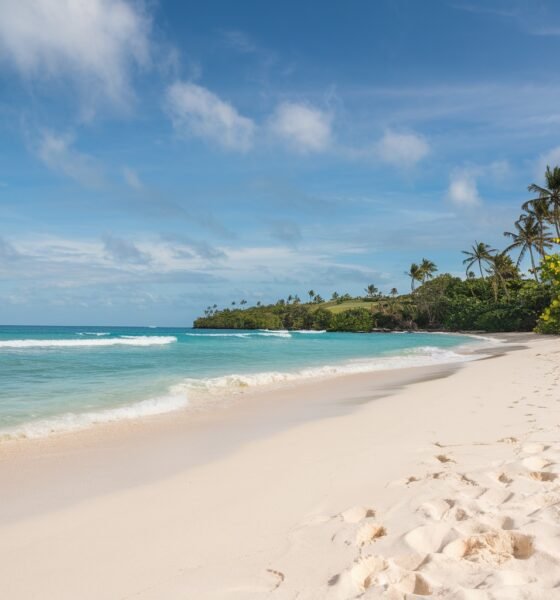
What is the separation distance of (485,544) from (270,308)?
130205 mm

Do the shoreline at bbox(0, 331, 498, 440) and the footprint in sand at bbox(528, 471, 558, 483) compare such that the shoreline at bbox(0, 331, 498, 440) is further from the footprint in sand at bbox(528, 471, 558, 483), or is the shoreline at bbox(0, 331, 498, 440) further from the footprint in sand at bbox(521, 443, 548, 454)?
the footprint in sand at bbox(528, 471, 558, 483)

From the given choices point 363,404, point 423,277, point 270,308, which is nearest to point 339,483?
point 363,404

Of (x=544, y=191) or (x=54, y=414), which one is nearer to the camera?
(x=54, y=414)

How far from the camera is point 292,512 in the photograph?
3951mm

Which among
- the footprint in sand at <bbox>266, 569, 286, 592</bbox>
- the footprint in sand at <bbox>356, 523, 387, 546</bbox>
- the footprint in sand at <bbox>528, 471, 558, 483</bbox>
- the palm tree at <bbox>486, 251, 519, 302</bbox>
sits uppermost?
the palm tree at <bbox>486, 251, 519, 302</bbox>

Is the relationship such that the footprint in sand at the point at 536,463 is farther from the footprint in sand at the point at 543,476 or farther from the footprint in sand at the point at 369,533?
Answer: the footprint in sand at the point at 369,533

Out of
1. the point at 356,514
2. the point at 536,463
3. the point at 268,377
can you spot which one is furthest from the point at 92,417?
the point at 268,377

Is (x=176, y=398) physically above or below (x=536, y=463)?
below

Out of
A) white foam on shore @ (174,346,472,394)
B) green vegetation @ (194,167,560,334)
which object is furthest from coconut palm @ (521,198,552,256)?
white foam on shore @ (174,346,472,394)

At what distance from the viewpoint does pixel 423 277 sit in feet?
304

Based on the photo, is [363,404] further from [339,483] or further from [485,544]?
[485,544]

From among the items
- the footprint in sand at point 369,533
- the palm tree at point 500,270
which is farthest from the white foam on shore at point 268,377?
the palm tree at point 500,270

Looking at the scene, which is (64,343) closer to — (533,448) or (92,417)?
(92,417)

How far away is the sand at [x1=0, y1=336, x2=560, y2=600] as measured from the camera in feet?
9.12
